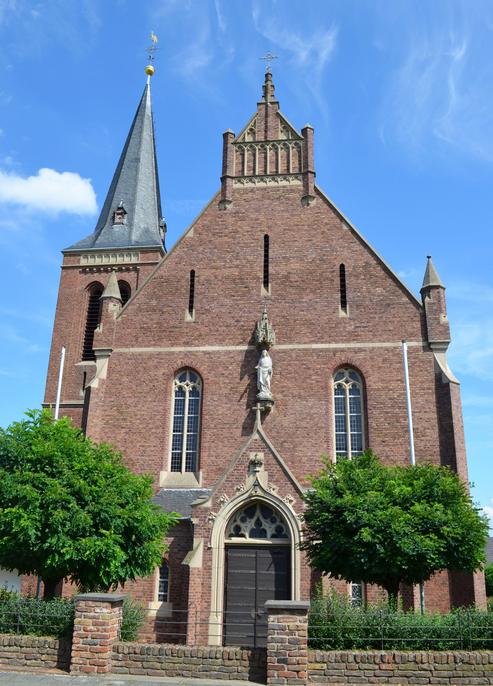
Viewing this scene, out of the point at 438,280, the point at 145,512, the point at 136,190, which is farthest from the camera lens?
the point at 136,190

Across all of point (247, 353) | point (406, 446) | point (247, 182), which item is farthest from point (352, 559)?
point (247, 182)

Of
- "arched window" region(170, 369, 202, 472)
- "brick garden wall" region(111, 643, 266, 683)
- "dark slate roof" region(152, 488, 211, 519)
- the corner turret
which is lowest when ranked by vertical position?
"brick garden wall" region(111, 643, 266, 683)

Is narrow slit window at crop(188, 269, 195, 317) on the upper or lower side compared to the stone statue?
upper

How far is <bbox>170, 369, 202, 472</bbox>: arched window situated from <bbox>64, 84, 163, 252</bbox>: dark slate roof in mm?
12904

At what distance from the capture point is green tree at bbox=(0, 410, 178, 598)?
47.2 ft

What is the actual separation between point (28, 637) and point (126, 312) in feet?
46.2

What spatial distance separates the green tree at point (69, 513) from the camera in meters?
14.4

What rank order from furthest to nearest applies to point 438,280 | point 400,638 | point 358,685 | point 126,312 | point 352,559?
point 126,312, point 438,280, point 352,559, point 400,638, point 358,685

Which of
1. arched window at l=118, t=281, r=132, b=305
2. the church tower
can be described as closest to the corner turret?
the church tower

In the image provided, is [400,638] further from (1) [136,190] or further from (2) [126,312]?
(1) [136,190]

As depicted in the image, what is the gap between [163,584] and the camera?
1902 cm

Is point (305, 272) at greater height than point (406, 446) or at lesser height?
greater

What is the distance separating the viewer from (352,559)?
47.5ft

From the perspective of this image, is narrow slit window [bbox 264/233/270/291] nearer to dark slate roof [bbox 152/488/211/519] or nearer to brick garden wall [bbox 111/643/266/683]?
dark slate roof [bbox 152/488/211/519]
